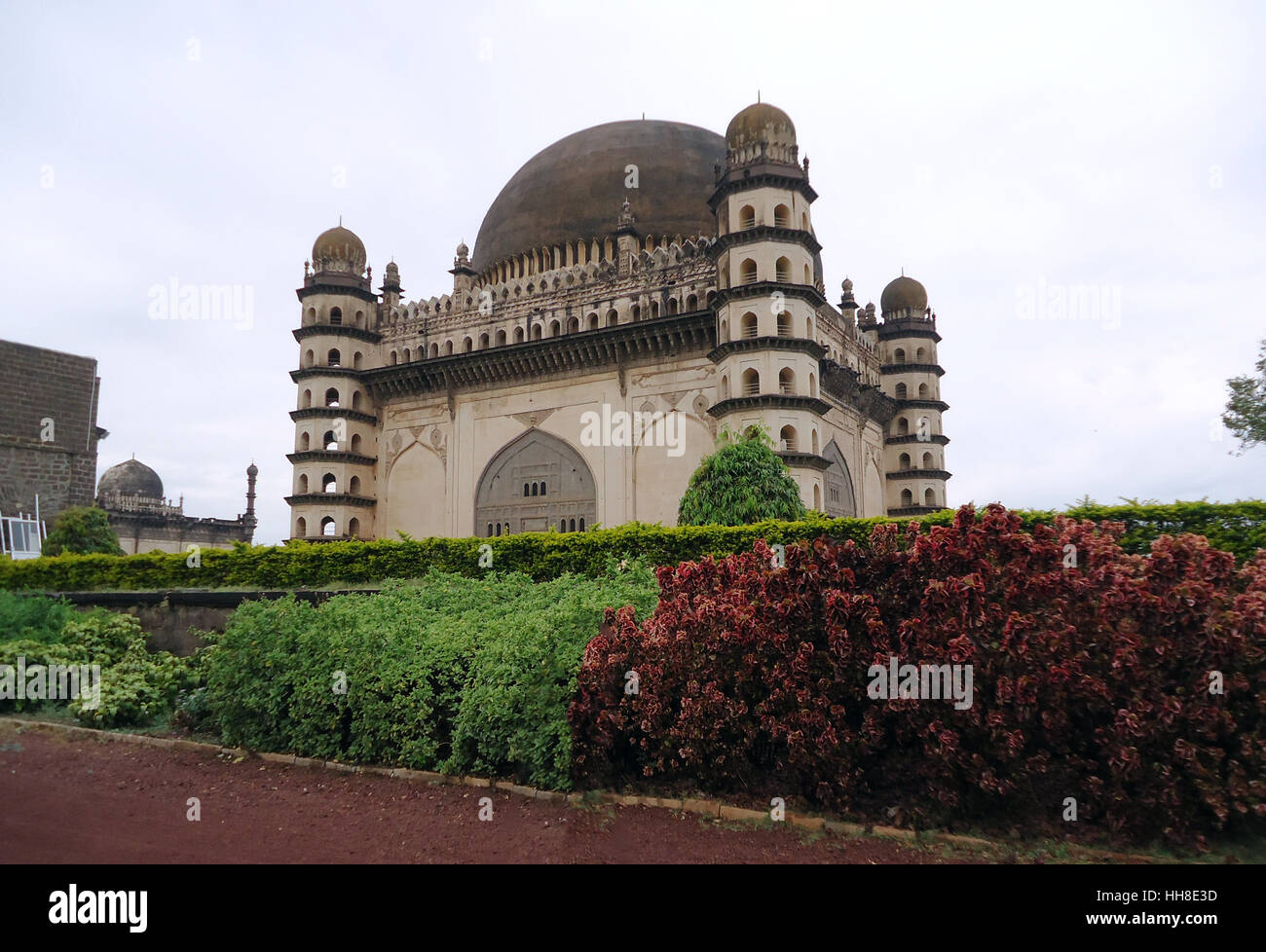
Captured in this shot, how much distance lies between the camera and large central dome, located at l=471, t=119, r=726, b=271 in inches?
1203

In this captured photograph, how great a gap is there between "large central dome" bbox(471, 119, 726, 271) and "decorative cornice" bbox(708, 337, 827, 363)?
8095 mm

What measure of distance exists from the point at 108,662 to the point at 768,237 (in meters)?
19.3

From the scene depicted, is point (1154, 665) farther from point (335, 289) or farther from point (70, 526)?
point (335, 289)

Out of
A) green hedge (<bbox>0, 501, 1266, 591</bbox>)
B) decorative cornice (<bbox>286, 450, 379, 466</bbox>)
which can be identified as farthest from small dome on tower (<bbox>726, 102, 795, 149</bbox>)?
decorative cornice (<bbox>286, 450, 379, 466</bbox>)

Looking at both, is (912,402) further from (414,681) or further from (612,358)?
(414,681)

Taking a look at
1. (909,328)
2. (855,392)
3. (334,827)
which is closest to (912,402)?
(909,328)

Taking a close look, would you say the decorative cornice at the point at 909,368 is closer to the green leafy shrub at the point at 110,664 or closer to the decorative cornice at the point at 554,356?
the decorative cornice at the point at 554,356

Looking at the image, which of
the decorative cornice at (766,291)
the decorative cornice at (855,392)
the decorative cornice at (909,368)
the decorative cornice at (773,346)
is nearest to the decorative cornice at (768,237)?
the decorative cornice at (766,291)

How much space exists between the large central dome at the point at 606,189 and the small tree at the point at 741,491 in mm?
14954

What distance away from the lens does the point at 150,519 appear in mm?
43031

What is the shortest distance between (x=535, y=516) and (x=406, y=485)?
6.24 meters

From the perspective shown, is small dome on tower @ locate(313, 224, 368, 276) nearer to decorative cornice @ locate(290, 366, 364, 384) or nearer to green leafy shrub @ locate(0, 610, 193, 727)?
decorative cornice @ locate(290, 366, 364, 384)

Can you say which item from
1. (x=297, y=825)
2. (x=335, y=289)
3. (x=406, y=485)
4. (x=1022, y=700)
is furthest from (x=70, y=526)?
(x=1022, y=700)

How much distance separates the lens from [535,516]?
28359mm
